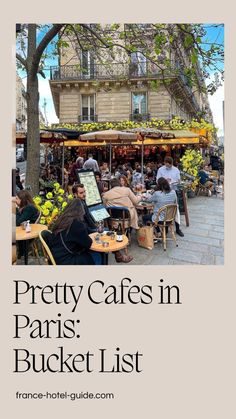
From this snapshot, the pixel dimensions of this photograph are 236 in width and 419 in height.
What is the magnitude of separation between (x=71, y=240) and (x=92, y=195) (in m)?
2.82

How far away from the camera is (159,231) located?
7203mm

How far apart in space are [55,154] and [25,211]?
1786 cm

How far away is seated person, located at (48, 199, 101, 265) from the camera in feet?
12.0

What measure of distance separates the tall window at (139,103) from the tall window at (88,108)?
255 cm

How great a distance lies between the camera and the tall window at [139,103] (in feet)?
65.5

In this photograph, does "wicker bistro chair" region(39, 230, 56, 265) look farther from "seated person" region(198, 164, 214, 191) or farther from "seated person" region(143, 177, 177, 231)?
"seated person" region(198, 164, 214, 191)

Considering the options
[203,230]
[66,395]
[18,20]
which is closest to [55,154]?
[203,230]

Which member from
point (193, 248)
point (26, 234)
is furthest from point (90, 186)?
point (193, 248)

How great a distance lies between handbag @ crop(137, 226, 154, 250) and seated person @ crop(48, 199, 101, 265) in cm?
280

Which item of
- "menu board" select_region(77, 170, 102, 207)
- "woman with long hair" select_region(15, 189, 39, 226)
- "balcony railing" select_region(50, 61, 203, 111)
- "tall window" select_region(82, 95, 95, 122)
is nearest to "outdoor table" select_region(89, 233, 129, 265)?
"woman with long hair" select_region(15, 189, 39, 226)

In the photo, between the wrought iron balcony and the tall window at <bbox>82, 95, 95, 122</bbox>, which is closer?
the wrought iron balcony

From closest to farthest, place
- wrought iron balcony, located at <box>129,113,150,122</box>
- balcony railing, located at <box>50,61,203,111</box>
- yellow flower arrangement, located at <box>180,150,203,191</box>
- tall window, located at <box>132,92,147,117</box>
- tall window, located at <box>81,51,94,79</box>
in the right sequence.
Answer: balcony railing, located at <box>50,61,203,111</box> < tall window, located at <box>81,51,94,79</box> < yellow flower arrangement, located at <box>180,150,203,191</box> < wrought iron balcony, located at <box>129,113,150,122</box> < tall window, located at <box>132,92,147,117</box>

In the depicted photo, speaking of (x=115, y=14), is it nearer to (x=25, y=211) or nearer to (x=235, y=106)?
(x=235, y=106)

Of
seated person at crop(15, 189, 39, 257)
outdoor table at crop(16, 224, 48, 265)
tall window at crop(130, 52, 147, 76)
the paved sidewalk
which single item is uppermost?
tall window at crop(130, 52, 147, 76)
